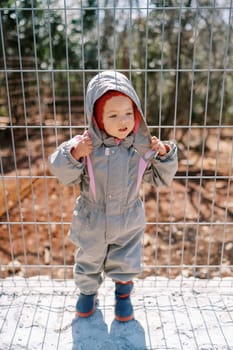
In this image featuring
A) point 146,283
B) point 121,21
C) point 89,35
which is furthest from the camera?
point 89,35

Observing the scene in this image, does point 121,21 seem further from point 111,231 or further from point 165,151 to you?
point 111,231

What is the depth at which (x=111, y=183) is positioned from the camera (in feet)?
4.48

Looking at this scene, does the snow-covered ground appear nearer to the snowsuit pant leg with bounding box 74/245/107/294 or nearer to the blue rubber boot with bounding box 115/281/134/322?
the blue rubber boot with bounding box 115/281/134/322

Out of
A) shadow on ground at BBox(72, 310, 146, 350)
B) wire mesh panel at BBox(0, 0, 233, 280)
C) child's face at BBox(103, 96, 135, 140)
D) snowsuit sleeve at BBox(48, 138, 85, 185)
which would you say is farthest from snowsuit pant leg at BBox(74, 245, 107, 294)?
wire mesh panel at BBox(0, 0, 233, 280)

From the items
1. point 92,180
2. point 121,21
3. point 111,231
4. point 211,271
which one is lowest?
point 211,271

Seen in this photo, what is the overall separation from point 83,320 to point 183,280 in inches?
19.9

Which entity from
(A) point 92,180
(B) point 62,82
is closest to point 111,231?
(A) point 92,180

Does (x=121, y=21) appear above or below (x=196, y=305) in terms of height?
above

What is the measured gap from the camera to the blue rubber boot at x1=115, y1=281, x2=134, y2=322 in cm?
158

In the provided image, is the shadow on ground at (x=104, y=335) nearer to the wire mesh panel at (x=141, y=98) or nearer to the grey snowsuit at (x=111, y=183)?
the grey snowsuit at (x=111, y=183)

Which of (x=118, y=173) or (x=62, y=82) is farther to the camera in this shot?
(x=62, y=82)

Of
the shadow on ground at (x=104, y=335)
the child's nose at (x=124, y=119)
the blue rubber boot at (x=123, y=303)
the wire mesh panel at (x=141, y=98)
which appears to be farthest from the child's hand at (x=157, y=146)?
the wire mesh panel at (x=141, y=98)

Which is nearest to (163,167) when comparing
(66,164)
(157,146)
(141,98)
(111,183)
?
(157,146)

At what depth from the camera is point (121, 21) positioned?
2406mm
